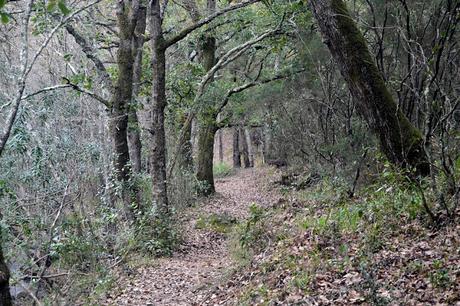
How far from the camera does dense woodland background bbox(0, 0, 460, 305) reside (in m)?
6.27

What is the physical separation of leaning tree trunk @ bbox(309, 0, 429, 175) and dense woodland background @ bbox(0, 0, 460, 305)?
2 cm

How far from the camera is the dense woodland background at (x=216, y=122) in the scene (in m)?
6.27

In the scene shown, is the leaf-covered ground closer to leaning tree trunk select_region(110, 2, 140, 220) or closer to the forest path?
the forest path

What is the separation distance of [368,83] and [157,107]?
500 centimetres

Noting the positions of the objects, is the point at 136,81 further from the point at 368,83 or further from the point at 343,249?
the point at 343,249

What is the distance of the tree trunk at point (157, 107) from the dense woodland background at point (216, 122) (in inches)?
1.2

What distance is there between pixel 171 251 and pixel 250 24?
780 centimetres

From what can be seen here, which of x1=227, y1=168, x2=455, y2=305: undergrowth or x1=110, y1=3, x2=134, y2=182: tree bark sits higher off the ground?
x1=110, y1=3, x2=134, y2=182: tree bark

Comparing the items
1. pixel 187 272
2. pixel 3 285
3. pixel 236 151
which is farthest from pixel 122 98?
pixel 236 151

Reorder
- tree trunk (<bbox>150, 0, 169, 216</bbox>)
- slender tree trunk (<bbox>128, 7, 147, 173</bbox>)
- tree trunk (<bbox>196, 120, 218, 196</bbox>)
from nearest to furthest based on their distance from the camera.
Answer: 1. tree trunk (<bbox>150, 0, 169, 216</bbox>)
2. slender tree trunk (<bbox>128, 7, 147, 173</bbox>)
3. tree trunk (<bbox>196, 120, 218, 196</bbox>)

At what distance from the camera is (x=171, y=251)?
1016 centimetres

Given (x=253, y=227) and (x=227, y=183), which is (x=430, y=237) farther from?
(x=227, y=183)

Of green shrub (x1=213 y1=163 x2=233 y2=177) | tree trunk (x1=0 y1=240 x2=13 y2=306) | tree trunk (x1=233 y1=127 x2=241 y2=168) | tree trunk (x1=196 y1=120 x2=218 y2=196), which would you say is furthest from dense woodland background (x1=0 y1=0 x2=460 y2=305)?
tree trunk (x1=233 y1=127 x2=241 y2=168)

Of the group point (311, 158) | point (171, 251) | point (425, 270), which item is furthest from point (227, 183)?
point (425, 270)
